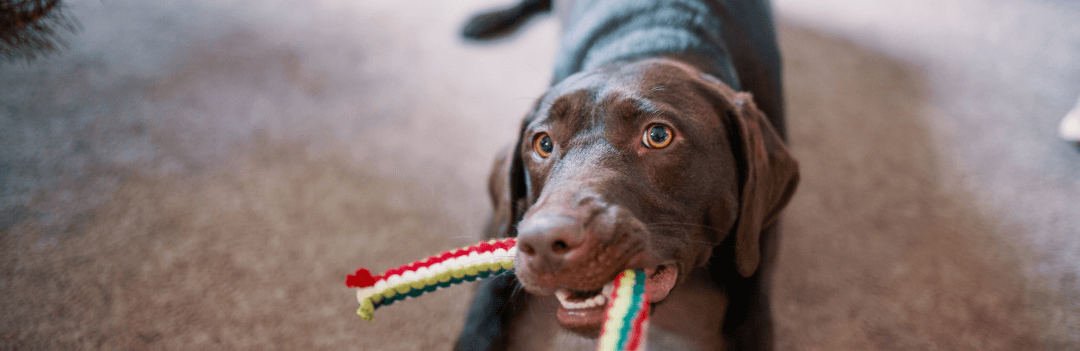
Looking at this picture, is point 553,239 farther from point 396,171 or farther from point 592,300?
point 396,171

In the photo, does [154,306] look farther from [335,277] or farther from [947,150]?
[947,150]

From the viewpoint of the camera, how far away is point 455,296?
74.6 inches

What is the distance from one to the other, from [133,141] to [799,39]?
346cm

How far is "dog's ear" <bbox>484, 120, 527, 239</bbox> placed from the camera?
158 cm

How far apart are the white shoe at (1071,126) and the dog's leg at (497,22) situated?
2.62m

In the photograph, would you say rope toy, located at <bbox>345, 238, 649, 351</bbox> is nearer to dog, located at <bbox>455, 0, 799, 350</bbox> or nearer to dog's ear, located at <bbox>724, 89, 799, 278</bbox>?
dog, located at <bbox>455, 0, 799, 350</bbox>

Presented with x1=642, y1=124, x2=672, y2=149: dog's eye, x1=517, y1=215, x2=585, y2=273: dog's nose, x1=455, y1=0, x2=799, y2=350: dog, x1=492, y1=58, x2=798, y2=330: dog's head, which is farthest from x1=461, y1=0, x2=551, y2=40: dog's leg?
x1=517, y1=215, x2=585, y2=273: dog's nose

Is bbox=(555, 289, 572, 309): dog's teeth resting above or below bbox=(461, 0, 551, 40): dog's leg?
above

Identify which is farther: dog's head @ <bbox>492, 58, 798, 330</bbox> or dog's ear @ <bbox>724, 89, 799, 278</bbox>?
dog's ear @ <bbox>724, 89, 799, 278</bbox>

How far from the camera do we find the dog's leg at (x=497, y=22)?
3.17 meters

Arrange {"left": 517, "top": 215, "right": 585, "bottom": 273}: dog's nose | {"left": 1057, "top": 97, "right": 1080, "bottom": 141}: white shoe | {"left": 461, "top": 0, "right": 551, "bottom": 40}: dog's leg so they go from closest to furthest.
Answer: {"left": 517, "top": 215, "right": 585, "bottom": 273}: dog's nose < {"left": 1057, "top": 97, "right": 1080, "bottom": 141}: white shoe < {"left": 461, "top": 0, "right": 551, "bottom": 40}: dog's leg

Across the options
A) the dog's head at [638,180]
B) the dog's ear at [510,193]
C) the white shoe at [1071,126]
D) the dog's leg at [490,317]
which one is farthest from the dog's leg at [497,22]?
the white shoe at [1071,126]

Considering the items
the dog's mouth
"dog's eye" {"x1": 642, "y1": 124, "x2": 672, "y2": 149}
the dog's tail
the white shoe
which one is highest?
the dog's tail

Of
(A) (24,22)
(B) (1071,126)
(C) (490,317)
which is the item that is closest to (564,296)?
(C) (490,317)
